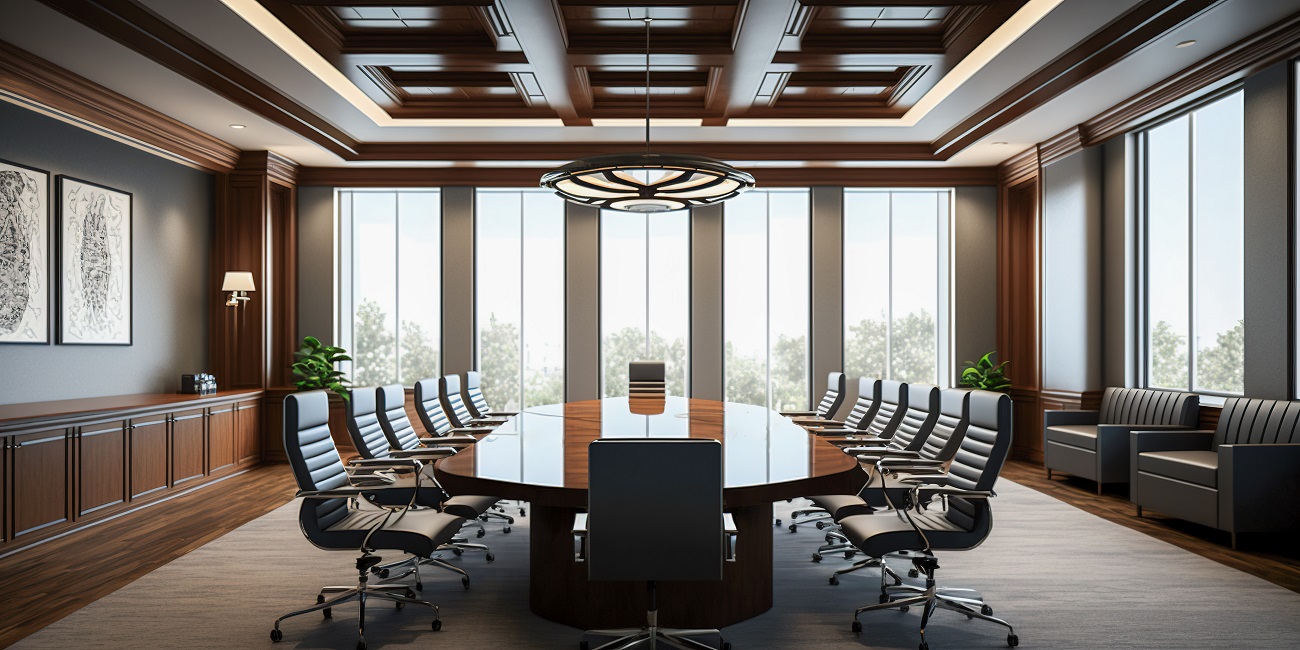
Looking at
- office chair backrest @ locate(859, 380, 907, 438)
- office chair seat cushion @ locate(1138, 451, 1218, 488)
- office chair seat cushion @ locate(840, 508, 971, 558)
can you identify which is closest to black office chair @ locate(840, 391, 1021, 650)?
office chair seat cushion @ locate(840, 508, 971, 558)

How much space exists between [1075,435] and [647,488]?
5382 mm

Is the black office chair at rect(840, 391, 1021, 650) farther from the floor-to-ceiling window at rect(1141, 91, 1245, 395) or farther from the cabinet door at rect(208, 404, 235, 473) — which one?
the cabinet door at rect(208, 404, 235, 473)

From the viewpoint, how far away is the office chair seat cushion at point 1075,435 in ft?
21.0

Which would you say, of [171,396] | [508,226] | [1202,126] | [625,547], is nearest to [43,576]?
[171,396]

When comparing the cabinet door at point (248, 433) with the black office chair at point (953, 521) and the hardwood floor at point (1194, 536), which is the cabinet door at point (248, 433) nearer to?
the black office chair at point (953, 521)

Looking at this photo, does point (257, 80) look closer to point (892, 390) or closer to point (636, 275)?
point (636, 275)

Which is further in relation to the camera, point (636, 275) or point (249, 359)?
point (636, 275)

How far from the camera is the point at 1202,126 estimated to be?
6402mm

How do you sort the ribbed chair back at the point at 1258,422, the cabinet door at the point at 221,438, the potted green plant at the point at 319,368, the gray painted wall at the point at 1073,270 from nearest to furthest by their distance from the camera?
the ribbed chair back at the point at 1258,422
the cabinet door at the point at 221,438
the gray painted wall at the point at 1073,270
the potted green plant at the point at 319,368

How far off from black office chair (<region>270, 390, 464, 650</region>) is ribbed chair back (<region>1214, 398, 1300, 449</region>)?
5.02 m

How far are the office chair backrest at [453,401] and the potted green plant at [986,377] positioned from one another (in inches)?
204

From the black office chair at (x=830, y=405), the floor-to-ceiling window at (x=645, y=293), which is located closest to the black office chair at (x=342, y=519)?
the black office chair at (x=830, y=405)

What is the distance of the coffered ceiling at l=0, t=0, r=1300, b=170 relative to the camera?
190 inches

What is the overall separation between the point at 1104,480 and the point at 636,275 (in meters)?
5.00
